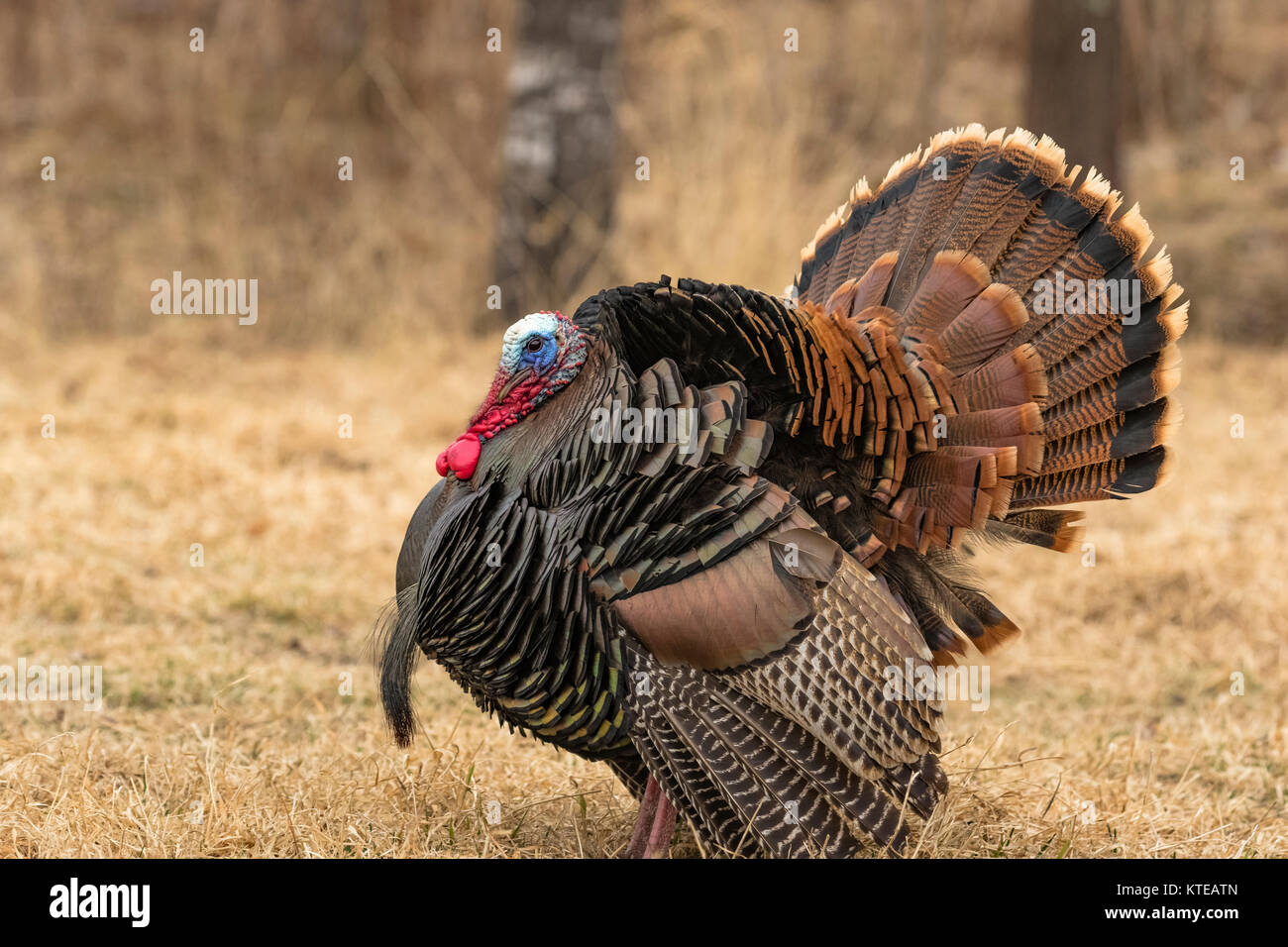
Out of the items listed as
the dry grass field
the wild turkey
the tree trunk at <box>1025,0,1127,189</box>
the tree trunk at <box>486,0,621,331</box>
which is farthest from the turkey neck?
the tree trunk at <box>1025,0,1127,189</box>

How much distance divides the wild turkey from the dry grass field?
43 centimetres

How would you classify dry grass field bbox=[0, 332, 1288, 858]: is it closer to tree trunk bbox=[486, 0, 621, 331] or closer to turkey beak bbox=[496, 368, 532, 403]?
tree trunk bbox=[486, 0, 621, 331]

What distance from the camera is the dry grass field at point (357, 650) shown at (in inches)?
134

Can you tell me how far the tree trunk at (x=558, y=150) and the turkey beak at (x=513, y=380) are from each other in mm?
5482

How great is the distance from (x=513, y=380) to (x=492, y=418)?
0.32ft

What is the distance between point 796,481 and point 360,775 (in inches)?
53.6

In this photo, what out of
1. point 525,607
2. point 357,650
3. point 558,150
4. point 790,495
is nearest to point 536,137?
point 558,150

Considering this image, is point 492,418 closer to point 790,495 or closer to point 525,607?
point 525,607

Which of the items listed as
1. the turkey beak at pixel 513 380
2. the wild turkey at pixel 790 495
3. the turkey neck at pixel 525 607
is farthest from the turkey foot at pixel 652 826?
the turkey beak at pixel 513 380

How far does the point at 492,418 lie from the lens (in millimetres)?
3176

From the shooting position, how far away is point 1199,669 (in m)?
5.00

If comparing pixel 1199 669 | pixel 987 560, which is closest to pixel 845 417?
pixel 1199 669

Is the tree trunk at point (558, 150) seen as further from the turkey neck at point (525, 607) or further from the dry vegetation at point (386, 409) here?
the turkey neck at point (525, 607)

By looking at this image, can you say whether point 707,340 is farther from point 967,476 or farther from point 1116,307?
point 1116,307
